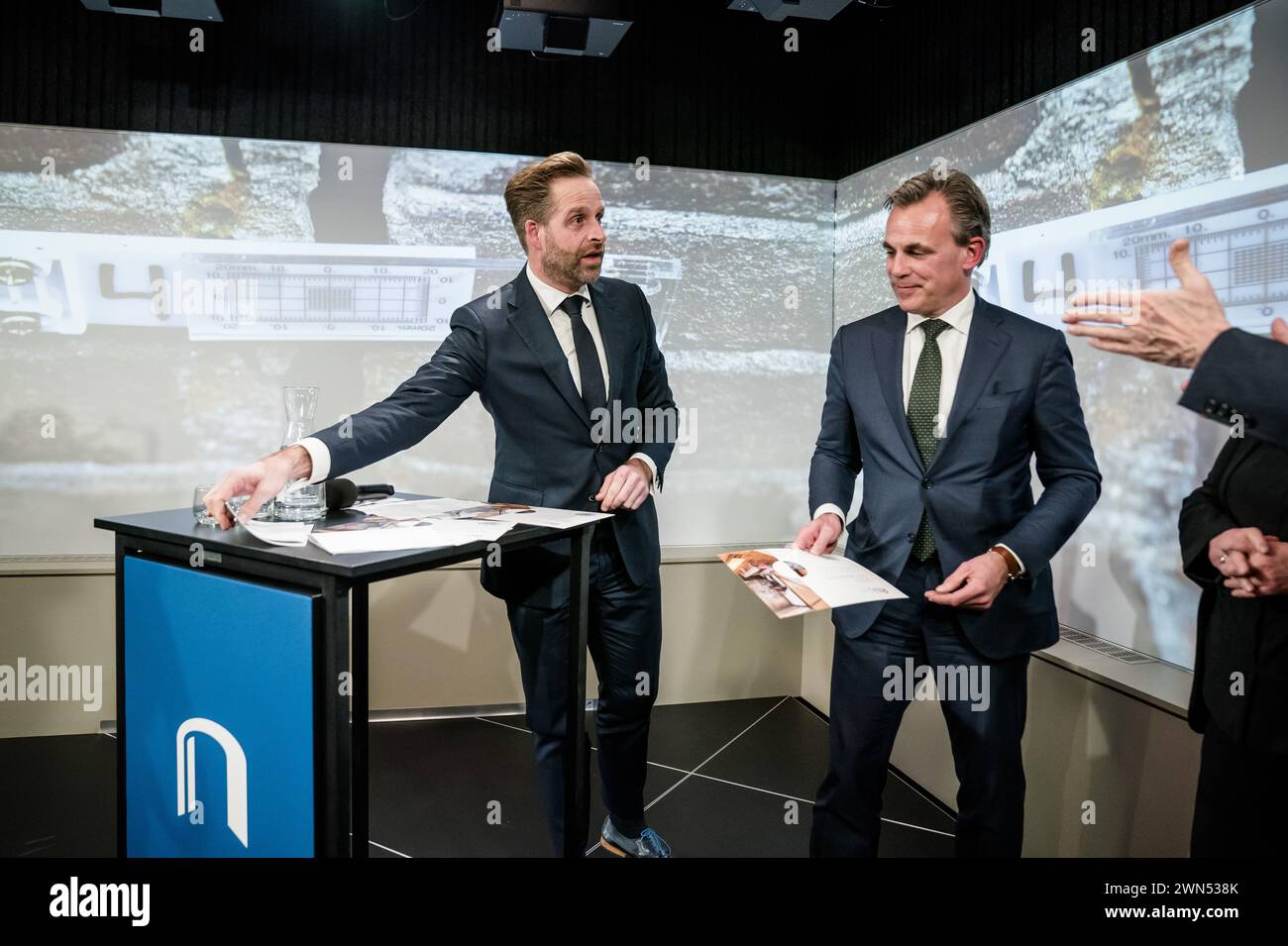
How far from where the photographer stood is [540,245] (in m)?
2.36

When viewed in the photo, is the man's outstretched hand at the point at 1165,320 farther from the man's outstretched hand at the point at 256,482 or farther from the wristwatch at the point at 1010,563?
the man's outstretched hand at the point at 256,482

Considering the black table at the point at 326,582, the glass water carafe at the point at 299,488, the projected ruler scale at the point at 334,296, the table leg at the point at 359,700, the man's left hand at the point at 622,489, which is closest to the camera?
the black table at the point at 326,582

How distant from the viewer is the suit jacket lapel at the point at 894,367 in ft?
6.26

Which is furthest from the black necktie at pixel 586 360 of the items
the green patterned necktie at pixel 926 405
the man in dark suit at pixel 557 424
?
the green patterned necktie at pixel 926 405

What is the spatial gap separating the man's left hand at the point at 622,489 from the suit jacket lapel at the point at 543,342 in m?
0.17

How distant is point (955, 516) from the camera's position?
1.82 meters

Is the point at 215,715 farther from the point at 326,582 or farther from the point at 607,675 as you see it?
the point at 607,675

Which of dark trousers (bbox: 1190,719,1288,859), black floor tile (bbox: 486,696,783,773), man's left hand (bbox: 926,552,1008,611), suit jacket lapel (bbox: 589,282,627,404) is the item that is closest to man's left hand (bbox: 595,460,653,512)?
suit jacket lapel (bbox: 589,282,627,404)

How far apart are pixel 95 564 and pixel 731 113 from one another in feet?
10.8

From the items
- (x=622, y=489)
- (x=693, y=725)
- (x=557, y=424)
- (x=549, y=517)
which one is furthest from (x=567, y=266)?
(x=693, y=725)

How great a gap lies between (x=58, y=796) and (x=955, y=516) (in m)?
2.98

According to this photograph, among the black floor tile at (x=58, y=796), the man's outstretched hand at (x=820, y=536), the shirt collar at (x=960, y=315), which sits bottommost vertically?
the black floor tile at (x=58, y=796)
